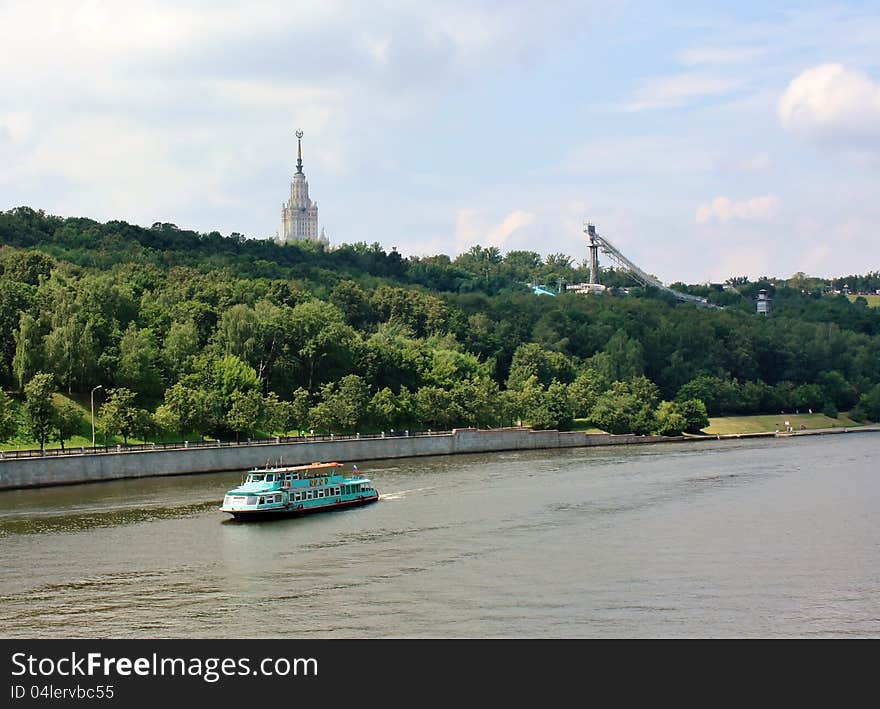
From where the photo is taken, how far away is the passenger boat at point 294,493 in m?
66.6

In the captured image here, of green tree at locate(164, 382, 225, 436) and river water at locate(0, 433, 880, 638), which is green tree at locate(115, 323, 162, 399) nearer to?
green tree at locate(164, 382, 225, 436)

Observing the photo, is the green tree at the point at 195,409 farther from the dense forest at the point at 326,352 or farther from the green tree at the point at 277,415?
the green tree at the point at 277,415

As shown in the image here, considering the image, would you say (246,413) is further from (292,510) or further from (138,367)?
(292,510)

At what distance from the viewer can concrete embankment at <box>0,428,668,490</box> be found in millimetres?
79688

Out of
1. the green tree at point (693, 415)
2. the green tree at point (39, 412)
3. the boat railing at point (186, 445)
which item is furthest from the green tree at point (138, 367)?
the green tree at point (693, 415)

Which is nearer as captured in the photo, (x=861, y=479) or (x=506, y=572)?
(x=506, y=572)

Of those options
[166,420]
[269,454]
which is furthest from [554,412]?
[166,420]

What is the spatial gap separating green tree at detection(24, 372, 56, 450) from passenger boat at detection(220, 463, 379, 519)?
2357 cm

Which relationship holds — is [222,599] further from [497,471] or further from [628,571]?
[497,471]

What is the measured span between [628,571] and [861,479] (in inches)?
1631

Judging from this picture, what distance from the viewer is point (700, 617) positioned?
141 ft

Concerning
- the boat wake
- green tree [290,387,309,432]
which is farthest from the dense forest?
the boat wake

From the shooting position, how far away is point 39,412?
87750 millimetres
